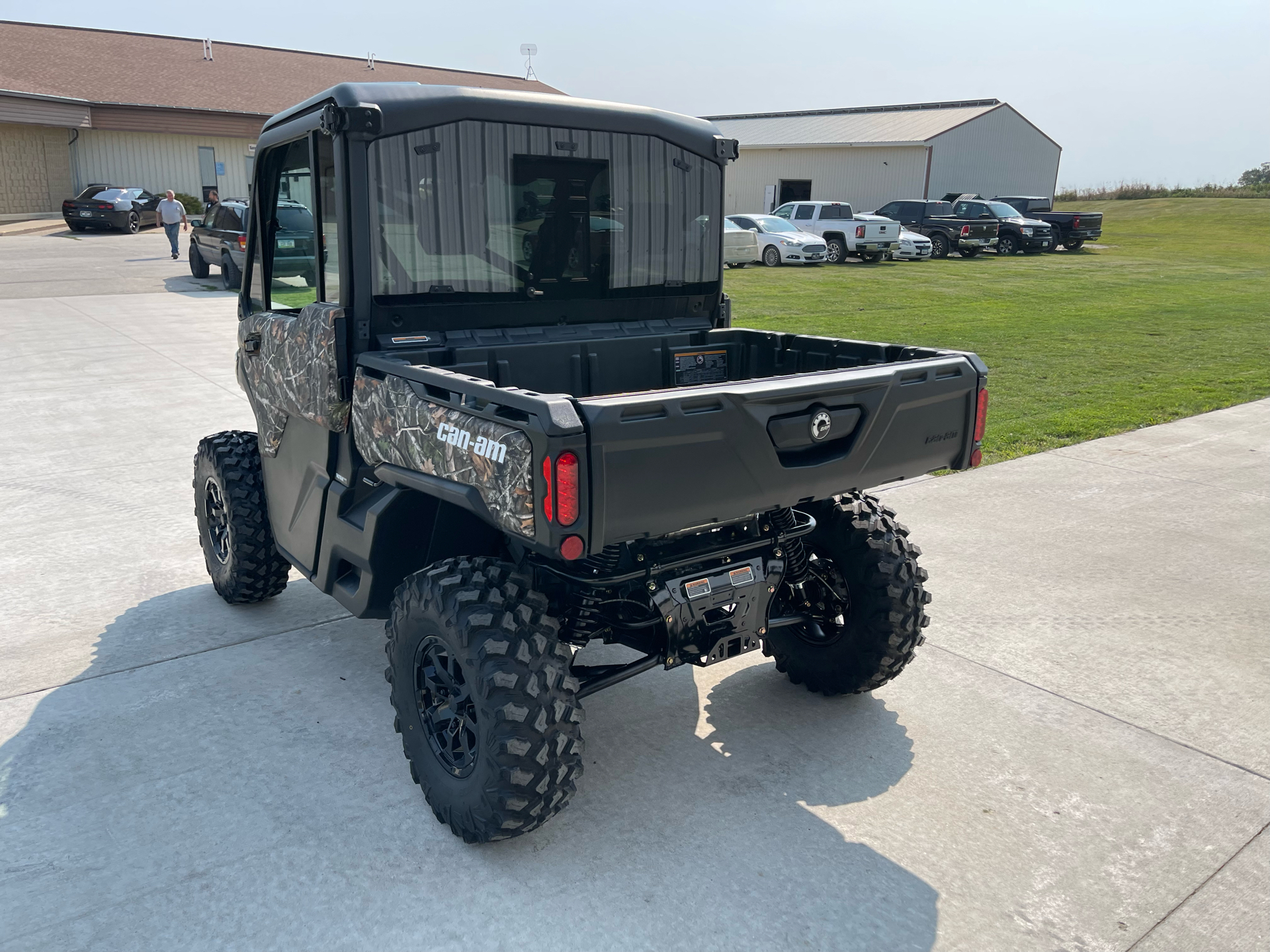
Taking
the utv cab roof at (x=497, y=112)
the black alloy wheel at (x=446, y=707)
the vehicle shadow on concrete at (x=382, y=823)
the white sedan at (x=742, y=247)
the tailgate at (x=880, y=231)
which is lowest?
the vehicle shadow on concrete at (x=382, y=823)

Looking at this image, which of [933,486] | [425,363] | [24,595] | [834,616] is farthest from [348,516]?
[933,486]

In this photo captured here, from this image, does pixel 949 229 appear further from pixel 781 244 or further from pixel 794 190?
pixel 794 190

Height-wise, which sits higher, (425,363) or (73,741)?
(425,363)

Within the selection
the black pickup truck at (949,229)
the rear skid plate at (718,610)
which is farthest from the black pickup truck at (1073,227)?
the rear skid plate at (718,610)

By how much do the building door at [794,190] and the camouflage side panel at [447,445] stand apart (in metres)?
44.7

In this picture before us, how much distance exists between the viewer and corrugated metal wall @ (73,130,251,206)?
1467 inches

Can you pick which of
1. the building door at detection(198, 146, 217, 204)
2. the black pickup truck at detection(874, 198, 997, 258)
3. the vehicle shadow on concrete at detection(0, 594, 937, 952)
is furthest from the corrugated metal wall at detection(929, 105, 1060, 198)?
the vehicle shadow on concrete at detection(0, 594, 937, 952)

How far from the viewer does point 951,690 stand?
431cm

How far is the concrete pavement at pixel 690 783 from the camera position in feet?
9.52

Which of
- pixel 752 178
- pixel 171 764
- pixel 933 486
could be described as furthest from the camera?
pixel 752 178

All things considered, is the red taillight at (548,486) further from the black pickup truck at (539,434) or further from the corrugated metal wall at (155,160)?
the corrugated metal wall at (155,160)

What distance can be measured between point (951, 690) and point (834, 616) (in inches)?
25.8

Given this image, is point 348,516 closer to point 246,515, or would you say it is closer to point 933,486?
point 246,515

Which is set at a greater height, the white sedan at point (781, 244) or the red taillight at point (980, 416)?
the white sedan at point (781, 244)
